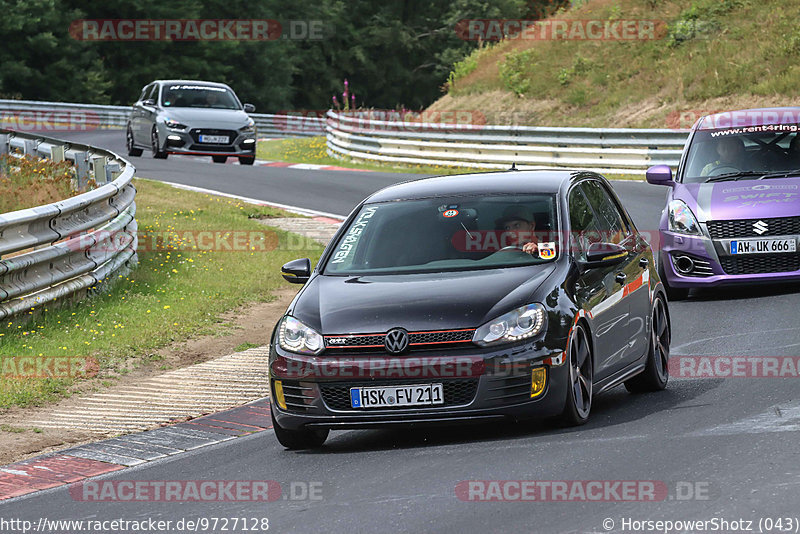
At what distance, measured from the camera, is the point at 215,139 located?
30.8 meters

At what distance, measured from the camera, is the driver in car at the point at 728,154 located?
14.6m

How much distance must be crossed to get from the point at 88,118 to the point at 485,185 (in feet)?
143

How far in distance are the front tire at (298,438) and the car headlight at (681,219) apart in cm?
655

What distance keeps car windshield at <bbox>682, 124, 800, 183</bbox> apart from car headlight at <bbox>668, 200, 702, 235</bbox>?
0.49 meters

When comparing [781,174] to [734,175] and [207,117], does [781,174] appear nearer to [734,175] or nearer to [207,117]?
[734,175]

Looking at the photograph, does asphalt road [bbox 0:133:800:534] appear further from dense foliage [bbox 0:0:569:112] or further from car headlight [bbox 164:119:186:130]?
dense foliage [bbox 0:0:569:112]

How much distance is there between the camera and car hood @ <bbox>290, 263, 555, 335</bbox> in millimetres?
7875

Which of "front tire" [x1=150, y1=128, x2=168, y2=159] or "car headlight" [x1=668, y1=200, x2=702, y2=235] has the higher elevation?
"car headlight" [x1=668, y1=200, x2=702, y2=235]

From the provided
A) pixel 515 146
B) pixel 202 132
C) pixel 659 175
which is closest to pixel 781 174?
pixel 659 175

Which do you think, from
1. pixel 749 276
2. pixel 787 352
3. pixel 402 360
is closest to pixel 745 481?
pixel 402 360

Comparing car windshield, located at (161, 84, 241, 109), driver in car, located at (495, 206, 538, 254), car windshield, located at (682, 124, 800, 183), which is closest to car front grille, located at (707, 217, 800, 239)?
car windshield, located at (682, 124, 800, 183)

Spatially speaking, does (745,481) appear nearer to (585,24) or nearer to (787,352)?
(787,352)

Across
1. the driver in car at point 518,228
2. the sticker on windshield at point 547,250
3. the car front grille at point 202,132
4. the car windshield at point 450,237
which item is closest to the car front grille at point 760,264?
the car windshield at point 450,237

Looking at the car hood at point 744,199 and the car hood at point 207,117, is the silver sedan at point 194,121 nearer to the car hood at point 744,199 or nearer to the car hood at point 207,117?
the car hood at point 207,117
